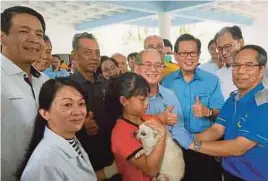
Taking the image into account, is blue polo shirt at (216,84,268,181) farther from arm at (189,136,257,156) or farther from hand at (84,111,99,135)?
hand at (84,111,99,135)

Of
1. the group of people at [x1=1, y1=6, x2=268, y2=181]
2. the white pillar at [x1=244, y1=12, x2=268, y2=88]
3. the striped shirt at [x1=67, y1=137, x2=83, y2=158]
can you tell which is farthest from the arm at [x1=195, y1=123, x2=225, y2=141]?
the white pillar at [x1=244, y1=12, x2=268, y2=88]

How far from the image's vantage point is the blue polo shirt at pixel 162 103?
1.93 metres

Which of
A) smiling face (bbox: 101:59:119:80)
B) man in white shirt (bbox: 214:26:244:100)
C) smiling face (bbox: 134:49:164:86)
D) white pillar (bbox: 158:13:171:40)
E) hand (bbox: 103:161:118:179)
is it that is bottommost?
hand (bbox: 103:161:118:179)

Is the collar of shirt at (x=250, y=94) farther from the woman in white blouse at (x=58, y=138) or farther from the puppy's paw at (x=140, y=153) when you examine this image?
the woman in white blouse at (x=58, y=138)

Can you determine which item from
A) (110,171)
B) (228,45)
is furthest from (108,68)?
(110,171)

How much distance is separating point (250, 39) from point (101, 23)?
20.0 feet

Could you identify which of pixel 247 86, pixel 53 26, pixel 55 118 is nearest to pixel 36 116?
pixel 55 118

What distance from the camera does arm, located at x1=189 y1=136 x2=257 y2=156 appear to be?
5.43 feet

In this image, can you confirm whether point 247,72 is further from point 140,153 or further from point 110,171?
point 110,171

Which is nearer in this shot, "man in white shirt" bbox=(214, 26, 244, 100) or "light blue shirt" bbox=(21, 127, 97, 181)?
"light blue shirt" bbox=(21, 127, 97, 181)

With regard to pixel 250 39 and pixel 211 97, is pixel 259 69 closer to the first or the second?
pixel 211 97

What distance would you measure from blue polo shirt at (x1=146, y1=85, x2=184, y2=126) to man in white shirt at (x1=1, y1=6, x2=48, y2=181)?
753 millimetres

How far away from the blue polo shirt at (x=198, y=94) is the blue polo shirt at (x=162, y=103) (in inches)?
8.8

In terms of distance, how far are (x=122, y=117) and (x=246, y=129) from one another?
2.42 feet
